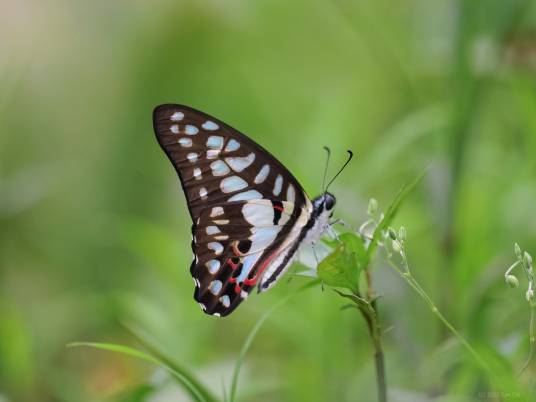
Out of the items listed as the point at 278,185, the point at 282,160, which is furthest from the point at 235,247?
the point at 282,160

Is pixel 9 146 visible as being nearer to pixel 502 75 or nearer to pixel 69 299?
pixel 69 299

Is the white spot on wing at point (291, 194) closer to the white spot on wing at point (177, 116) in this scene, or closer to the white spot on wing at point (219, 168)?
the white spot on wing at point (219, 168)

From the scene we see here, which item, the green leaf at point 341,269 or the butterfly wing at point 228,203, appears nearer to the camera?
the green leaf at point 341,269

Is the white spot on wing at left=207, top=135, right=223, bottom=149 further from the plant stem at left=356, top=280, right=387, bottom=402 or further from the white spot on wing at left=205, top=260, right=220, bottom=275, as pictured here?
the plant stem at left=356, top=280, right=387, bottom=402

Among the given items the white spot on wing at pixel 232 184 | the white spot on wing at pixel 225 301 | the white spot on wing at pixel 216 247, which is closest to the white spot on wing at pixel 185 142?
the white spot on wing at pixel 232 184

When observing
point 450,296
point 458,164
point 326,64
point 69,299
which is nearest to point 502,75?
point 458,164

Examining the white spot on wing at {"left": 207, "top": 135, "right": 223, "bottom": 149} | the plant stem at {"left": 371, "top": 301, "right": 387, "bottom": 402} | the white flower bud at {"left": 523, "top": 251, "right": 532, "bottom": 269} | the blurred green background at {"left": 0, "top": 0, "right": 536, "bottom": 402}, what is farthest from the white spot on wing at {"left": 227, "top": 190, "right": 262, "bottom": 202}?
the white flower bud at {"left": 523, "top": 251, "right": 532, "bottom": 269}
